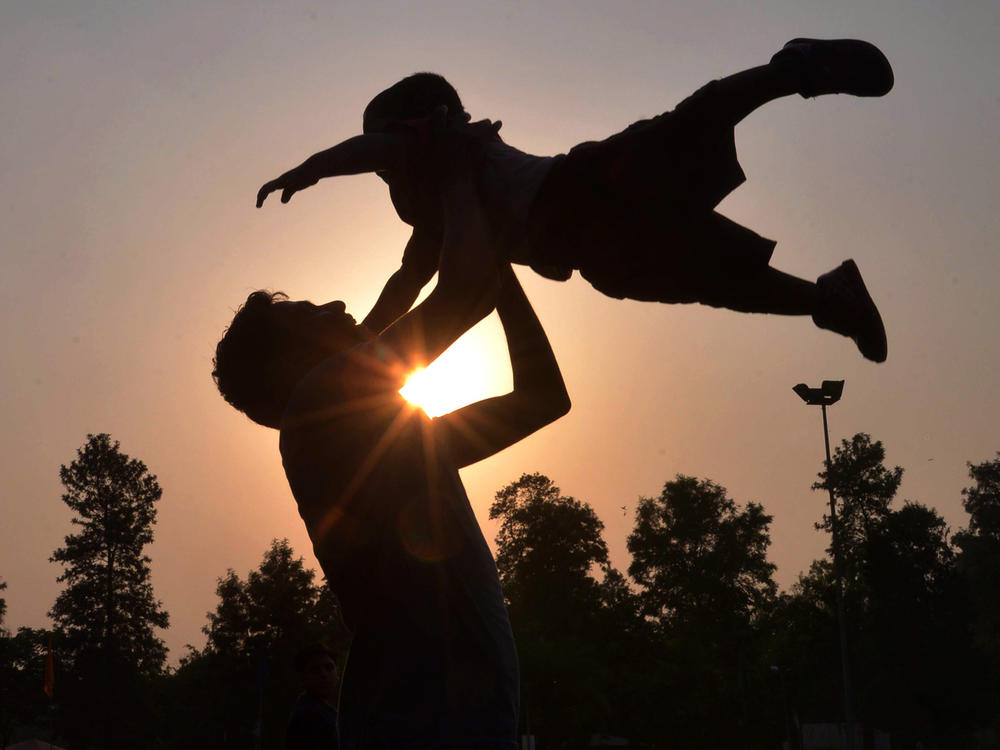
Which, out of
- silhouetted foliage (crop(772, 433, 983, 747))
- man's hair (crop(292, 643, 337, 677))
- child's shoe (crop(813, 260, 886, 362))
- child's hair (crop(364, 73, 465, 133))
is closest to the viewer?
child's hair (crop(364, 73, 465, 133))

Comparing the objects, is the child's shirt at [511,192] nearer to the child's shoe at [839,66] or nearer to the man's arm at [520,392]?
the man's arm at [520,392]

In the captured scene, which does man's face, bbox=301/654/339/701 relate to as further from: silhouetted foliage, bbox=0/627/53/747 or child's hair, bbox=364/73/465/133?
silhouetted foliage, bbox=0/627/53/747

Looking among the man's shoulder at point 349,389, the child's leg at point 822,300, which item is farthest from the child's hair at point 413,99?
the child's leg at point 822,300

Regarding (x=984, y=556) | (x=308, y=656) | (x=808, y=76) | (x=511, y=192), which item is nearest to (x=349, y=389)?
(x=511, y=192)

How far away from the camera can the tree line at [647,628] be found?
177 ft

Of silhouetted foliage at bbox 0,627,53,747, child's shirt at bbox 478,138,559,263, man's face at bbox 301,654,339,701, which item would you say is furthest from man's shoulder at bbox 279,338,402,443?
silhouetted foliage at bbox 0,627,53,747

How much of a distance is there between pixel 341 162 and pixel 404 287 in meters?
0.63

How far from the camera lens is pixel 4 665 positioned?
239ft

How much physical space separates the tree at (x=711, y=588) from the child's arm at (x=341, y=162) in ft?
209

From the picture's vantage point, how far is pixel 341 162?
3430 mm

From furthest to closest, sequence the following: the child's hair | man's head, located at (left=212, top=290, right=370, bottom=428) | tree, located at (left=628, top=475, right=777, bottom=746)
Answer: tree, located at (left=628, top=475, right=777, bottom=746)
the child's hair
man's head, located at (left=212, top=290, right=370, bottom=428)

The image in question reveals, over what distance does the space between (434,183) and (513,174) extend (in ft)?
0.97

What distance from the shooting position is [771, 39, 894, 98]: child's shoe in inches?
131

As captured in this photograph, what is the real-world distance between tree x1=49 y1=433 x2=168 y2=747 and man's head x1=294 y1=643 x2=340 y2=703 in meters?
53.1
